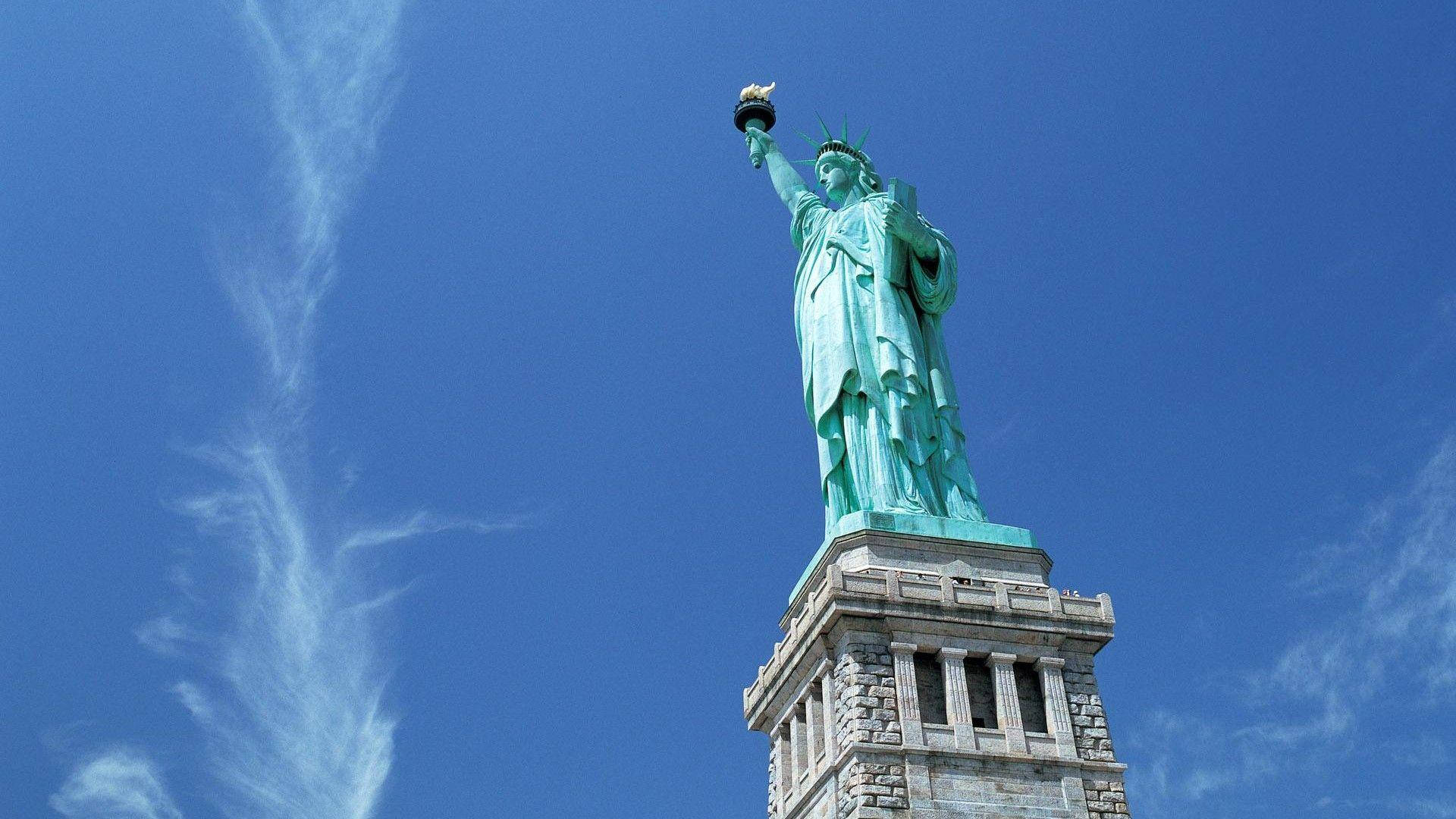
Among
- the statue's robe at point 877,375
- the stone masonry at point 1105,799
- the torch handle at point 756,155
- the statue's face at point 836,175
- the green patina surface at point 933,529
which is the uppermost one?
the torch handle at point 756,155

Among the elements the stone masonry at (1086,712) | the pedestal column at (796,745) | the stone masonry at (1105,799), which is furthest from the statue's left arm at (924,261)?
the stone masonry at (1105,799)

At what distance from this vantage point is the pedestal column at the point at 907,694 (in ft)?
83.6

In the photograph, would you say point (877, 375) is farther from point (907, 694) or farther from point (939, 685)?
point (907, 694)

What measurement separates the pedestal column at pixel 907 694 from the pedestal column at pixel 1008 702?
165 centimetres

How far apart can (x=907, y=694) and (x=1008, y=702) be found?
6.90 feet

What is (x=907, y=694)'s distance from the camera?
26078 millimetres

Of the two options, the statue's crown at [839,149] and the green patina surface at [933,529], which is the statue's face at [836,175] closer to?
the statue's crown at [839,149]

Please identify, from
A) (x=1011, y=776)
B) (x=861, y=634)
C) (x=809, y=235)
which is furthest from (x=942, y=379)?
(x=1011, y=776)

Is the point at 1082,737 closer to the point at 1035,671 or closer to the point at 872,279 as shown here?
the point at 1035,671

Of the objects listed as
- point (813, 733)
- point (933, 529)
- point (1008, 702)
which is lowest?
point (1008, 702)

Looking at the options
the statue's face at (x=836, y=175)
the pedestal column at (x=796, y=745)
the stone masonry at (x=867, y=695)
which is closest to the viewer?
the stone masonry at (x=867, y=695)

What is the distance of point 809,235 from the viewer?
37.7 meters

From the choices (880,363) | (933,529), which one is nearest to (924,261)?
(880,363)

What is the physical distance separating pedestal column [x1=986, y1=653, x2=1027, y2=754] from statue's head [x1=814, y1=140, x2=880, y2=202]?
53.2 feet
